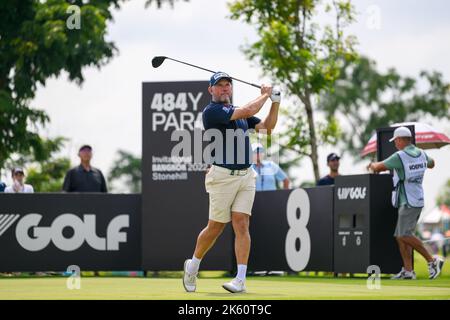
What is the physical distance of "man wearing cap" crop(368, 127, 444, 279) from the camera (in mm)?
15664

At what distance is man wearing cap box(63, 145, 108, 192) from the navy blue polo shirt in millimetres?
7699

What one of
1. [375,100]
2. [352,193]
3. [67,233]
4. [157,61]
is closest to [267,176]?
[352,193]

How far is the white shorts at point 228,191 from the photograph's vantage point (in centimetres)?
1170

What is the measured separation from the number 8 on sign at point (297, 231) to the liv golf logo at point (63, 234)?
257 centimetres

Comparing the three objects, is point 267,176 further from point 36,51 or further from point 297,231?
point 36,51

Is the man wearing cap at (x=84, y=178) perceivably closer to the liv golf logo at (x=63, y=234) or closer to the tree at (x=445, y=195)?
the liv golf logo at (x=63, y=234)

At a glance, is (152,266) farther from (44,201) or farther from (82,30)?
(82,30)

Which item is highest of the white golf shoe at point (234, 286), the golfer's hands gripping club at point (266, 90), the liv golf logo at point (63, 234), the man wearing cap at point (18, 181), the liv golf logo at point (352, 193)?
the golfer's hands gripping club at point (266, 90)

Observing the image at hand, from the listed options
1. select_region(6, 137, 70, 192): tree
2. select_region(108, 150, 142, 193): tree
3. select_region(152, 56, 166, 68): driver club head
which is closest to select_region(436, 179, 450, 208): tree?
select_region(108, 150, 142, 193): tree

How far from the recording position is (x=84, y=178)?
19219mm

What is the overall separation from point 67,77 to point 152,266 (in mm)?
15999

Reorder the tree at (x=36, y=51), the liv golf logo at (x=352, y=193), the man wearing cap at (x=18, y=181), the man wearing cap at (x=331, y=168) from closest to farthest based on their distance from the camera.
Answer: the liv golf logo at (x=352, y=193), the man wearing cap at (x=331, y=168), the man wearing cap at (x=18, y=181), the tree at (x=36, y=51)

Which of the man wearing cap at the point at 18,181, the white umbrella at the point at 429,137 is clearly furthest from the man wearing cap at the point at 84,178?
the white umbrella at the point at 429,137

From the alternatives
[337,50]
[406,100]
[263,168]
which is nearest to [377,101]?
[406,100]
